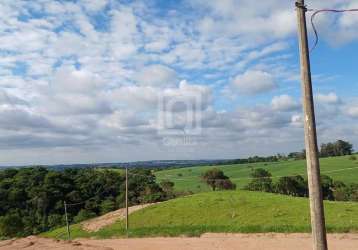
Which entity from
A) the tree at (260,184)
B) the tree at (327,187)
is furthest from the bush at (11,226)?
the tree at (327,187)

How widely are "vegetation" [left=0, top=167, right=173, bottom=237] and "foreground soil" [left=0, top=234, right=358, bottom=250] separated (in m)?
29.3

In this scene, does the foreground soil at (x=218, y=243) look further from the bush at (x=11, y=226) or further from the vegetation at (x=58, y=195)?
the vegetation at (x=58, y=195)

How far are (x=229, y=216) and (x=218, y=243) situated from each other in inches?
321

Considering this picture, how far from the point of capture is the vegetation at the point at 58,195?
53.2 meters

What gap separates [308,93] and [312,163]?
Answer: 100 centimetres

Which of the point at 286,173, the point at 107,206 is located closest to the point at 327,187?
the point at 286,173

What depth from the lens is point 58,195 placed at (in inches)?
2331

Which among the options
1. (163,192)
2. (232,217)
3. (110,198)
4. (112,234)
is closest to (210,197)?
(232,217)

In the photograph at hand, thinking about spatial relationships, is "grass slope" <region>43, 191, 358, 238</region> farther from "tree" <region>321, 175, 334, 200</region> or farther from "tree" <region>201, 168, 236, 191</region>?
"tree" <region>321, 175, 334, 200</region>

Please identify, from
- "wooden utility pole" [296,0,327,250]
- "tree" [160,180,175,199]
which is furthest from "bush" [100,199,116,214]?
"wooden utility pole" [296,0,327,250]

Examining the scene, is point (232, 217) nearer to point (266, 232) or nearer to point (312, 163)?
point (266, 232)

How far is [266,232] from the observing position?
22.4 metres

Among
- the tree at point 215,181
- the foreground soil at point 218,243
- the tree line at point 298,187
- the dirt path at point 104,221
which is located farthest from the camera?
the tree at point 215,181

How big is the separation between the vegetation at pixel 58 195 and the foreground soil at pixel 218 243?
96.0 feet
